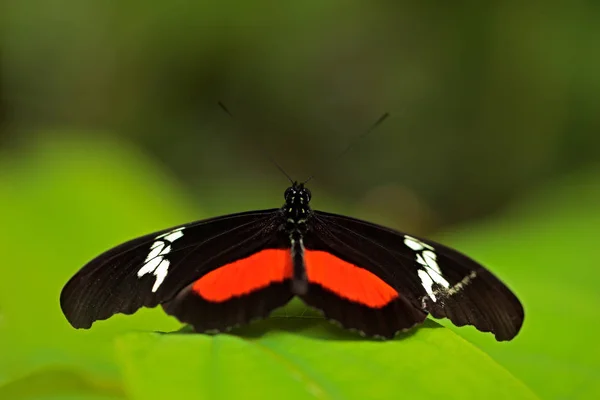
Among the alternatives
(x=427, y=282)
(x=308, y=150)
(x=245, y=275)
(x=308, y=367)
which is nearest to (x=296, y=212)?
(x=245, y=275)

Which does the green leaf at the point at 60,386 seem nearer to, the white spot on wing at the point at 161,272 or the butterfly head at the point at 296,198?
the white spot on wing at the point at 161,272

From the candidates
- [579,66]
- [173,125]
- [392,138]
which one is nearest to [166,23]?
[173,125]

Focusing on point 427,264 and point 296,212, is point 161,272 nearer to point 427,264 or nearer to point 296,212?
point 296,212

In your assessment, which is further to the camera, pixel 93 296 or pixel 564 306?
pixel 564 306

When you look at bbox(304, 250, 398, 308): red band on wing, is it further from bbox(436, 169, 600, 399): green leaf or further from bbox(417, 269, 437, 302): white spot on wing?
bbox(436, 169, 600, 399): green leaf

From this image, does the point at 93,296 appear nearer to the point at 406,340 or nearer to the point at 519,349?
the point at 406,340

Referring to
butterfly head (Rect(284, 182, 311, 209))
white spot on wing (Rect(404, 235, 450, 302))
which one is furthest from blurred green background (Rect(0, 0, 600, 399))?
butterfly head (Rect(284, 182, 311, 209))
